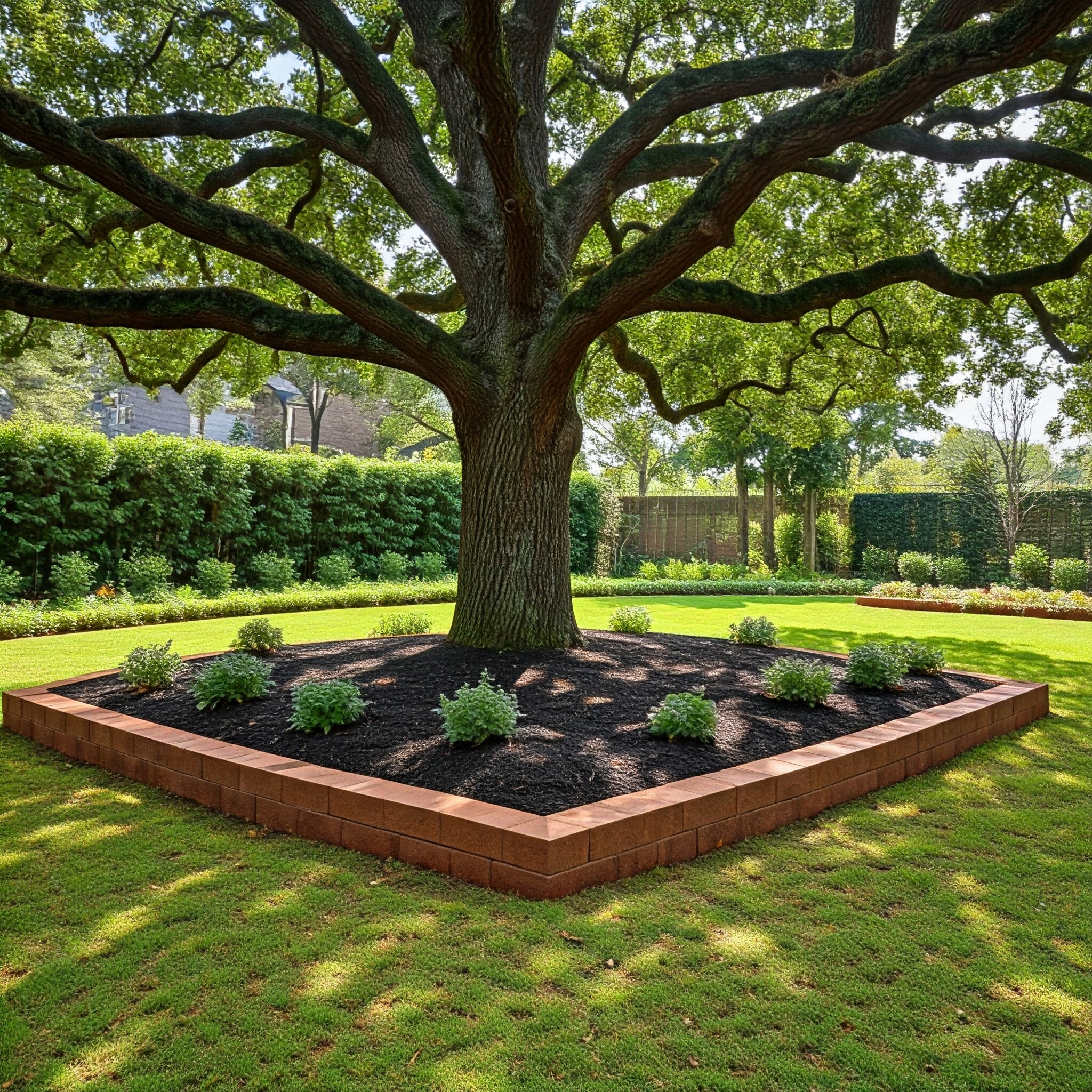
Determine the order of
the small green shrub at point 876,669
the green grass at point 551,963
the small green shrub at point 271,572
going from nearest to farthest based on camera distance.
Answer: the green grass at point 551,963 → the small green shrub at point 876,669 → the small green shrub at point 271,572

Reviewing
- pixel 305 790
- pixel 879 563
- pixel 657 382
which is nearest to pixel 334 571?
pixel 657 382

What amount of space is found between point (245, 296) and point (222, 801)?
11.6ft

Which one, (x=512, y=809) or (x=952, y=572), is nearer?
(x=512, y=809)

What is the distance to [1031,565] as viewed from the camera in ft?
51.7

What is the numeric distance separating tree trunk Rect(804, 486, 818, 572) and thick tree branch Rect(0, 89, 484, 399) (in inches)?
634

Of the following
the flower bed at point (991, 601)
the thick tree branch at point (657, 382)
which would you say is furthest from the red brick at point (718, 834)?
the flower bed at point (991, 601)

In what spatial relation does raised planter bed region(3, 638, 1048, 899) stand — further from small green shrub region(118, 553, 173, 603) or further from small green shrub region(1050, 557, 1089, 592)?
small green shrub region(1050, 557, 1089, 592)

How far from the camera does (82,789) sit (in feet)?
13.7

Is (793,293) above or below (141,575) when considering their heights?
above

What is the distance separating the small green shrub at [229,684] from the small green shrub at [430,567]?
420 inches

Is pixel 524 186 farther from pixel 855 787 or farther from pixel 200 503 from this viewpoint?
pixel 200 503

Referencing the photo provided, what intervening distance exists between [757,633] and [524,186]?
4650mm

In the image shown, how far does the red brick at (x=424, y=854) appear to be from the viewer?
121 inches

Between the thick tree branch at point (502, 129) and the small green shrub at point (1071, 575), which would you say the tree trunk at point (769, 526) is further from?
the thick tree branch at point (502, 129)
